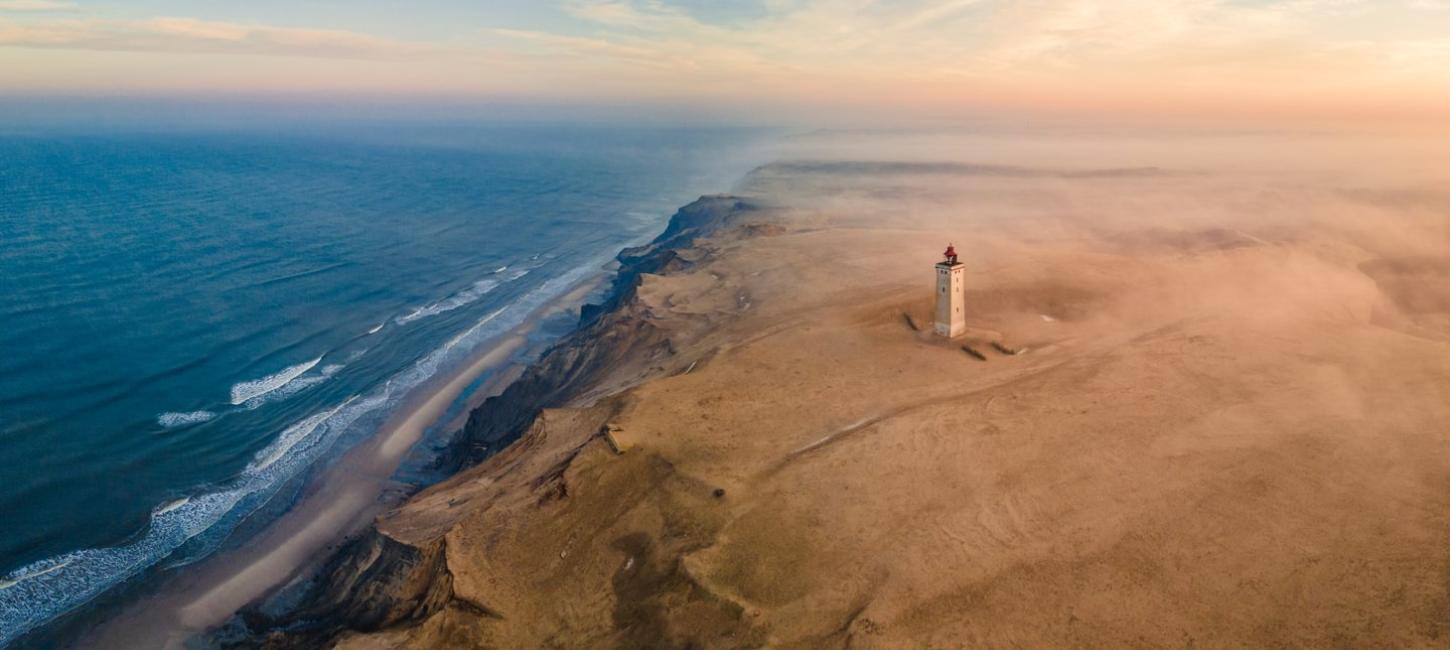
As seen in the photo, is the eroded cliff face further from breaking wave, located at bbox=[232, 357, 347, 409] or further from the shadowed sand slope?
breaking wave, located at bbox=[232, 357, 347, 409]

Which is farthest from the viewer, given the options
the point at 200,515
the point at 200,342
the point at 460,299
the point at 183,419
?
the point at 460,299

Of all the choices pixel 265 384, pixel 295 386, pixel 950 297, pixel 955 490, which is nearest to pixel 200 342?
pixel 265 384

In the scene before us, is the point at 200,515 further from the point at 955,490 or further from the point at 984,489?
the point at 984,489

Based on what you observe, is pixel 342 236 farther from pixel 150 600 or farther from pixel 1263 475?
pixel 1263 475

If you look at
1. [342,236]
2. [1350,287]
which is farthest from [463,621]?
[342,236]

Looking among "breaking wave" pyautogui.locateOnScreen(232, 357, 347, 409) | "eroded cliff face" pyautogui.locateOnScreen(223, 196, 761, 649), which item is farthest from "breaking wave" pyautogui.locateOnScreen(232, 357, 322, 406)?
"eroded cliff face" pyautogui.locateOnScreen(223, 196, 761, 649)

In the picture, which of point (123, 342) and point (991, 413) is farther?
point (123, 342)
